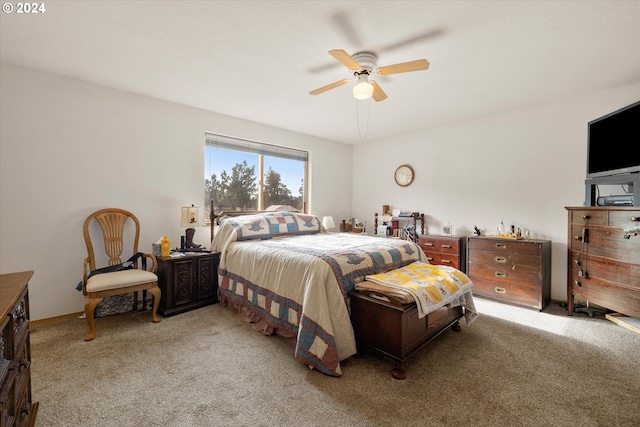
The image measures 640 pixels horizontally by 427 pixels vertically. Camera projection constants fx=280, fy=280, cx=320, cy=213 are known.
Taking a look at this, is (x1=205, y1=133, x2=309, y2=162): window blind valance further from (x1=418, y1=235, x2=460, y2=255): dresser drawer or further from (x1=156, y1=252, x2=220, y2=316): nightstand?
(x1=418, y1=235, x2=460, y2=255): dresser drawer

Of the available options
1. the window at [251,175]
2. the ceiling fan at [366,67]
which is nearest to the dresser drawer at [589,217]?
the ceiling fan at [366,67]

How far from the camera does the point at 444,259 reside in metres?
4.11

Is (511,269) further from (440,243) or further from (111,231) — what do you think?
(111,231)

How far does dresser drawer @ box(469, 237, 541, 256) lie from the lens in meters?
3.29

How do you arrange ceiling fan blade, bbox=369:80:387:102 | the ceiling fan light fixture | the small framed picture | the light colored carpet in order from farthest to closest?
the small framed picture → ceiling fan blade, bbox=369:80:387:102 → the ceiling fan light fixture → the light colored carpet

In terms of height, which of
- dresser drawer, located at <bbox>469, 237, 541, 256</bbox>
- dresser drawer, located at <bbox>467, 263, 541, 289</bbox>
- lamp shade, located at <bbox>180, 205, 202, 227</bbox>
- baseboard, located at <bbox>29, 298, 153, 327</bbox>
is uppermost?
lamp shade, located at <bbox>180, 205, 202, 227</bbox>

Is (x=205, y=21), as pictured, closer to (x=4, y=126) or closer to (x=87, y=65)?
(x=87, y=65)

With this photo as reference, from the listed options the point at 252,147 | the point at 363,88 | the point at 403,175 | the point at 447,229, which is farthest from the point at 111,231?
the point at 447,229

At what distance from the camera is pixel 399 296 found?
1.99 meters

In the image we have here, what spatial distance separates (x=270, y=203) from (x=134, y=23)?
298 cm

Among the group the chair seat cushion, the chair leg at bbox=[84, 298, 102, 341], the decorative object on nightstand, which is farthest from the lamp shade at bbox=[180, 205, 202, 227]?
the chair leg at bbox=[84, 298, 102, 341]

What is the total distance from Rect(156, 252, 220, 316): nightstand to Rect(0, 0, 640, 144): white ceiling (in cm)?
195

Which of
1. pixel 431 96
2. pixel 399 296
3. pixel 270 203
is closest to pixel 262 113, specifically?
pixel 270 203

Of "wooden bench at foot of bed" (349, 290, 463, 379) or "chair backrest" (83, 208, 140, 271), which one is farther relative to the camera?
"chair backrest" (83, 208, 140, 271)
